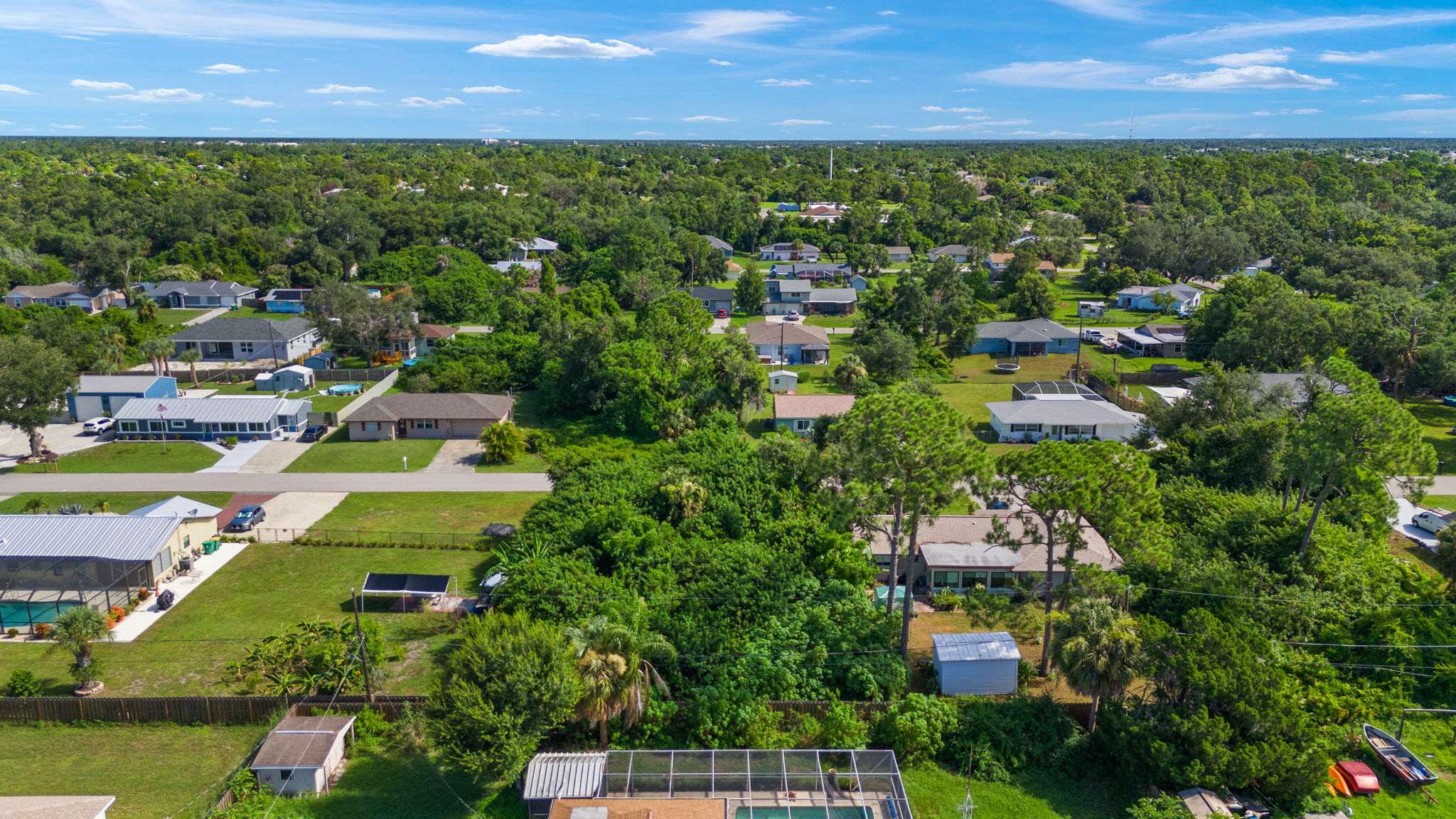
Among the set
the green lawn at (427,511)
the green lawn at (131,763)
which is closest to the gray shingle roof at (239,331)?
the green lawn at (427,511)

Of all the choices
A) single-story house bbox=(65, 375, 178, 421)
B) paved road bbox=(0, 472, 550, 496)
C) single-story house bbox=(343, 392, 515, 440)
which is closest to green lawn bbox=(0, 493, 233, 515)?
paved road bbox=(0, 472, 550, 496)

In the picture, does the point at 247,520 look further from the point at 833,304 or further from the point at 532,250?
the point at 532,250

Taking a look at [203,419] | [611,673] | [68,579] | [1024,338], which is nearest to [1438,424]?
[1024,338]

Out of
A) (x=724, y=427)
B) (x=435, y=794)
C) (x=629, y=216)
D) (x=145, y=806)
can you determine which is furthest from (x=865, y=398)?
(x=629, y=216)

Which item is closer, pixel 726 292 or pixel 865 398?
pixel 865 398

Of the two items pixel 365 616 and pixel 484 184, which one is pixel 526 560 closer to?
pixel 365 616

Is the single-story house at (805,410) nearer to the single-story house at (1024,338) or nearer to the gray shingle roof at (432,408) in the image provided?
the gray shingle roof at (432,408)

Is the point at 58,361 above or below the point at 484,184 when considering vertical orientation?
below
